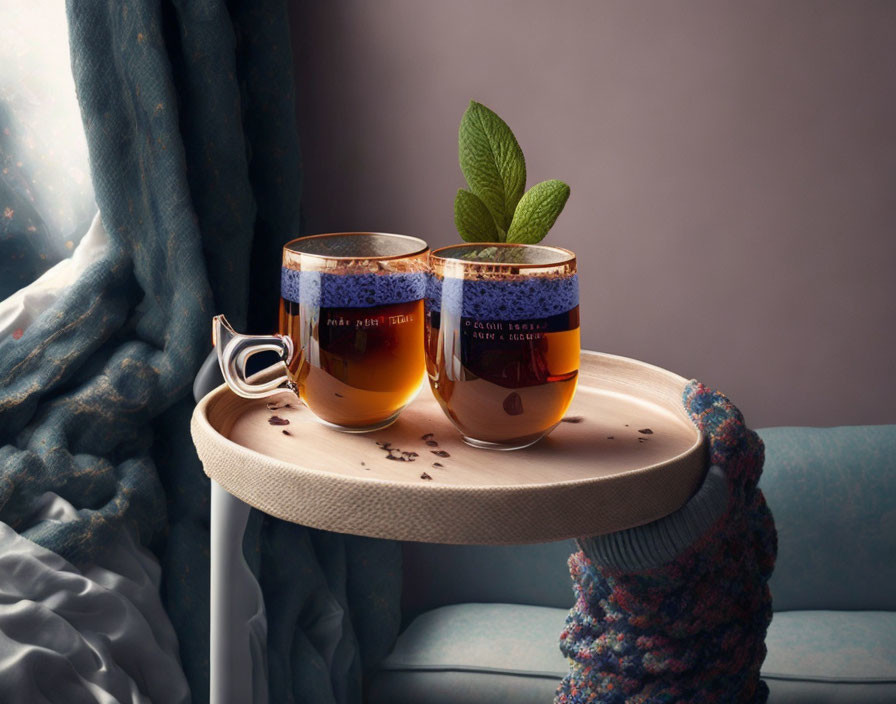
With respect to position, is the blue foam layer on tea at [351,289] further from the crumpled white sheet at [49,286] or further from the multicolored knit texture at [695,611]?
the crumpled white sheet at [49,286]

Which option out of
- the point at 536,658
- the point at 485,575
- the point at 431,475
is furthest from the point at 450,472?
the point at 485,575

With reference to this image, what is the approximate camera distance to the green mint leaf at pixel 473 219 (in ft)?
2.46

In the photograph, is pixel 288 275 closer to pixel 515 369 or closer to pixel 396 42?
pixel 515 369

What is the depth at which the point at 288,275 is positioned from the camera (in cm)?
75

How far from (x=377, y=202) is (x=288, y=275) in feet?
2.57

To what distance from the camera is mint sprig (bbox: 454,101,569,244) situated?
736mm

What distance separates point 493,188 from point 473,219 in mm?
34

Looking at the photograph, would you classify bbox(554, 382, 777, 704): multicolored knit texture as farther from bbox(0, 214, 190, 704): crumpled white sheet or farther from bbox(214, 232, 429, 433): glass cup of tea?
bbox(0, 214, 190, 704): crumpled white sheet

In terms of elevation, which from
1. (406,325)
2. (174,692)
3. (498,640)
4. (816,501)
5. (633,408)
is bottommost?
(498,640)

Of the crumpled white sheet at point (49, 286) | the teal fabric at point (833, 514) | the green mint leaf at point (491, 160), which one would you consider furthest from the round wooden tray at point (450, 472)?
the teal fabric at point (833, 514)

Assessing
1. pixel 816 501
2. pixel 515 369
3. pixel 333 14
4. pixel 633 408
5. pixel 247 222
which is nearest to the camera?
pixel 515 369

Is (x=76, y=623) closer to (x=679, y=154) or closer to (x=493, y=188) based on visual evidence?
(x=493, y=188)

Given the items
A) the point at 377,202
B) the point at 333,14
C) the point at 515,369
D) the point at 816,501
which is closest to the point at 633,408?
the point at 515,369

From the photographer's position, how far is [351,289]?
0.71 meters
